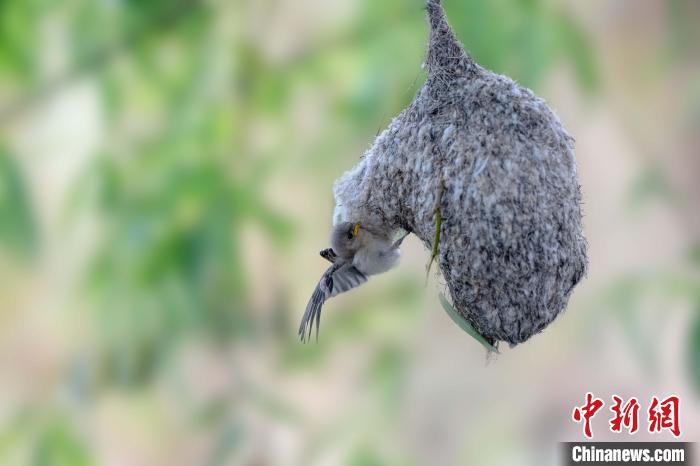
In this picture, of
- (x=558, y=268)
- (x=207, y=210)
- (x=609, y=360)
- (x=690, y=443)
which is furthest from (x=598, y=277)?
(x=558, y=268)

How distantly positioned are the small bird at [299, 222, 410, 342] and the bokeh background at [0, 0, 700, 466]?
1.72 metres

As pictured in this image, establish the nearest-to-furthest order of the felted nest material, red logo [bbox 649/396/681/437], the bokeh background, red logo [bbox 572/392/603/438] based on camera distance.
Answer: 1. the felted nest material
2. the bokeh background
3. red logo [bbox 649/396/681/437]
4. red logo [bbox 572/392/603/438]

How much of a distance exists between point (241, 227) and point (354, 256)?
2.22 meters

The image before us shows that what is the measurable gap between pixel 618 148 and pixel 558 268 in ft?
12.6

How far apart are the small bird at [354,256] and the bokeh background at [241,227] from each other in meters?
1.72

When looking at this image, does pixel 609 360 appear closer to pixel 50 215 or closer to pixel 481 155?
pixel 50 215

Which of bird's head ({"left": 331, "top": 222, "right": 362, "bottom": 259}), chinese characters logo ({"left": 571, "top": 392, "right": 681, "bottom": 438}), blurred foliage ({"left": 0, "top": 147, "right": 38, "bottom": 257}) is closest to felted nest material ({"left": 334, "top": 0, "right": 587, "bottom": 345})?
bird's head ({"left": 331, "top": 222, "right": 362, "bottom": 259})

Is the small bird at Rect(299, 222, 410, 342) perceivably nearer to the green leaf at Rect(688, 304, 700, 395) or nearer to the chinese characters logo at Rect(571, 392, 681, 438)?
the green leaf at Rect(688, 304, 700, 395)

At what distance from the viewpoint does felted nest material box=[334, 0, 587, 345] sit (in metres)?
1.60

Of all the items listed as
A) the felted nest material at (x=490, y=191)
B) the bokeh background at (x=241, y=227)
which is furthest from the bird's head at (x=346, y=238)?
the bokeh background at (x=241, y=227)

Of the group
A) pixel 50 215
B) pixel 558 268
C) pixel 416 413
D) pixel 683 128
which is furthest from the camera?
pixel 683 128

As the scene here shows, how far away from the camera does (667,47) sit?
16.4 ft

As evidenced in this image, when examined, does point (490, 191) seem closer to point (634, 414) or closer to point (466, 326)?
point (466, 326)

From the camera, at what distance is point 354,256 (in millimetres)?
2018
